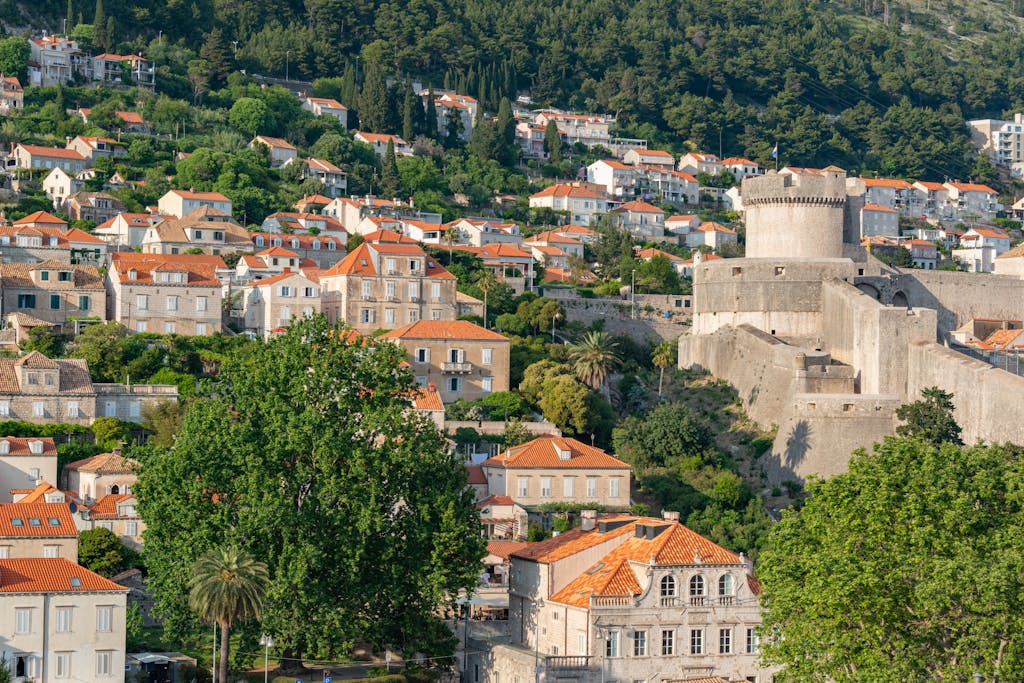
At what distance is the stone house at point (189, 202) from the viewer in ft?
335

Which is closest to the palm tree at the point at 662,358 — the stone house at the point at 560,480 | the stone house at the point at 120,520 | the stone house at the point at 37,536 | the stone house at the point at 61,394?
the stone house at the point at 560,480

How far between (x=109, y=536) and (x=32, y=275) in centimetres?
2339

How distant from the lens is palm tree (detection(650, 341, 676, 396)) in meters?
79.2

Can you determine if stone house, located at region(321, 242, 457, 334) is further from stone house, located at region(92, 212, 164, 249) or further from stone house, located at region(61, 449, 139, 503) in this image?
stone house, located at region(61, 449, 139, 503)

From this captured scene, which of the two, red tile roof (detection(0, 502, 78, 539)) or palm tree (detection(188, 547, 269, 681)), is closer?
palm tree (detection(188, 547, 269, 681))

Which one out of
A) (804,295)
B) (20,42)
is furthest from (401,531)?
(20,42)

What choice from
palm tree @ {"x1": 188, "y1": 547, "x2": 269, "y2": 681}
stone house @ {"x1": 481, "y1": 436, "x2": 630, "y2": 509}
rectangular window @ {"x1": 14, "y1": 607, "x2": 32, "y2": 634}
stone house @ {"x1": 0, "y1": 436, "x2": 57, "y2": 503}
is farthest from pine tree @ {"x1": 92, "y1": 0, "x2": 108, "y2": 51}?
palm tree @ {"x1": 188, "y1": 547, "x2": 269, "y2": 681}

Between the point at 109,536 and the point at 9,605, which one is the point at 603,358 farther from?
the point at 9,605

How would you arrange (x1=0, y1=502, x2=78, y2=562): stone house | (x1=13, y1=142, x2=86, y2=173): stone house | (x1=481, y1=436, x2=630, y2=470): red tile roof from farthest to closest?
(x1=13, y1=142, x2=86, y2=173): stone house, (x1=481, y1=436, x2=630, y2=470): red tile roof, (x1=0, y1=502, x2=78, y2=562): stone house

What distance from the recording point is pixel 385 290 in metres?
81.3

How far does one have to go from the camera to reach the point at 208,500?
50125 millimetres

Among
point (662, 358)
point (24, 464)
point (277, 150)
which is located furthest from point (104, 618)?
point (277, 150)

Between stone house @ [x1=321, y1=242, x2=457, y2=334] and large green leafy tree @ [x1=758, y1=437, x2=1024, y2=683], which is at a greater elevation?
stone house @ [x1=321, y1=242, x2=457, y2=334]

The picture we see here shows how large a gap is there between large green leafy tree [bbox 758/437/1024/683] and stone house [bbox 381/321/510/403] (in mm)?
34868
